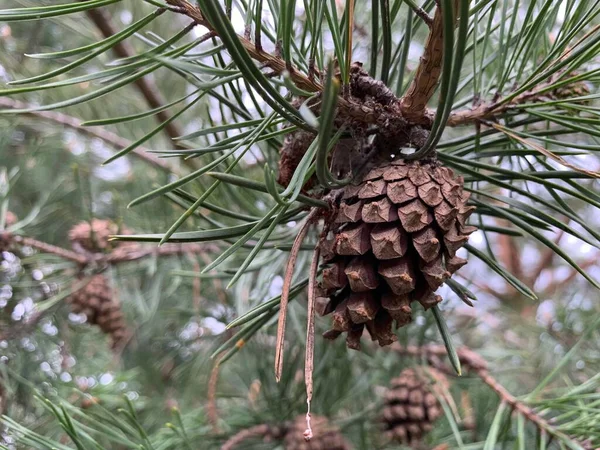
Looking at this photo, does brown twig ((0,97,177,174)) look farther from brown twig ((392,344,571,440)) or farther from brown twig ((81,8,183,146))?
brown twig ((392,344,571,440))

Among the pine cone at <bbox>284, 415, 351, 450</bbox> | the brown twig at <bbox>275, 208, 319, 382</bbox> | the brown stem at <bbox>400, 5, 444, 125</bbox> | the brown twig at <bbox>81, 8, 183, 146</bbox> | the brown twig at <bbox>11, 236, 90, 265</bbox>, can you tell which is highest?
the brown twig at <bbox>81, 8, 183, 146</bbox>

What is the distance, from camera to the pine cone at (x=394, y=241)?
357 mm

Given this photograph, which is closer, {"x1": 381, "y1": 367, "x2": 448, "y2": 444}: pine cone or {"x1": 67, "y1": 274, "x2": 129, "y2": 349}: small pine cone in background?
{"x1": 381, "y1": 367, "x2": 448, "y2": 444}: pine cone

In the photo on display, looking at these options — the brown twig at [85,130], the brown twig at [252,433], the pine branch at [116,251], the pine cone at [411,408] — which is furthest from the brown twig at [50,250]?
the pine cone at [411,408]

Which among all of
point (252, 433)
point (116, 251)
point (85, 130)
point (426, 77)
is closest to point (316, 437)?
point (252, 433)

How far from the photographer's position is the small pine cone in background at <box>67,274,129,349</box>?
851 millimetres

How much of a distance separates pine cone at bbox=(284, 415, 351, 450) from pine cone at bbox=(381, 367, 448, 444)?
0.24 ft

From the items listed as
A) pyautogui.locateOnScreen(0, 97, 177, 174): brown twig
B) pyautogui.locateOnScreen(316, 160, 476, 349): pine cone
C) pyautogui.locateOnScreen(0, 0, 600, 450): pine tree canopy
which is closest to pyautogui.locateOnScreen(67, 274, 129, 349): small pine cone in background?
pyautogui.locateOnScreen(0, 0, 600, 450): pine tree canopy

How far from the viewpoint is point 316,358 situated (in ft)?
2.68

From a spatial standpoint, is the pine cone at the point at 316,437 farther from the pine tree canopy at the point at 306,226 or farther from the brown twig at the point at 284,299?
the brown twig at the point at 284,299

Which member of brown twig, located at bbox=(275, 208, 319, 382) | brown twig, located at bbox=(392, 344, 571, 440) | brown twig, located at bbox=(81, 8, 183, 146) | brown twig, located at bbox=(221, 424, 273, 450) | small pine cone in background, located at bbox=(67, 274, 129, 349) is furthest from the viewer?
brown twig, located at bbox=(81, 8, 183, 146)

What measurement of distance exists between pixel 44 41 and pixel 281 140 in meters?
1.05

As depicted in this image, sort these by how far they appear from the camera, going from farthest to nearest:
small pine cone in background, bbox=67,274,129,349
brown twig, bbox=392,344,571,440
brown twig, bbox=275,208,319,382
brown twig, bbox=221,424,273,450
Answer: small pine cone in background, bbox=67,274,129,349 → brown twig, bbox=221,424,273,450 → brown twig, bbox=392,344,571,440 → brown twig, bbox=275,208,319,382

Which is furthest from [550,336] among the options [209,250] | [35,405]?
[35,405]
